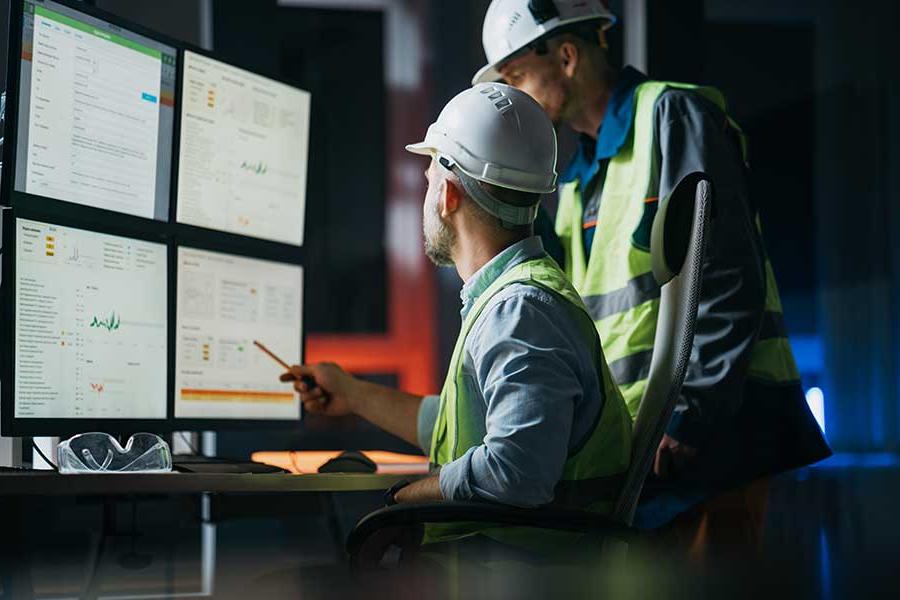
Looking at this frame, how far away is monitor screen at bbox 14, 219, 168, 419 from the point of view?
1716mm

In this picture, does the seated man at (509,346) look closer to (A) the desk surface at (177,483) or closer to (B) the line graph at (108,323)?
(A) the desk surface at (177,483)

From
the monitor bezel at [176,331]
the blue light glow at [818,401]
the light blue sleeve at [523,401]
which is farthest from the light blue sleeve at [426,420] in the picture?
the blue light glow at [818,401]

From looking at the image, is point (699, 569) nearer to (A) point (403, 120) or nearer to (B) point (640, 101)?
(B) point (640, 101)

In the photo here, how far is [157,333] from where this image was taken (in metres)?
1.96

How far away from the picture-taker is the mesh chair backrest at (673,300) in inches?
58.4

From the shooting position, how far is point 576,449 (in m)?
1.50

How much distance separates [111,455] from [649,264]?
105cm

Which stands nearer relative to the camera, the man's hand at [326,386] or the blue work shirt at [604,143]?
the man's hand at [326,386]

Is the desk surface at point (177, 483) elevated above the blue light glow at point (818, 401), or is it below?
above

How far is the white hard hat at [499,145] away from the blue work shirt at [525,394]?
0.62ft

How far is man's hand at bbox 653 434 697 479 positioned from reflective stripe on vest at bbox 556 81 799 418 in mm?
122

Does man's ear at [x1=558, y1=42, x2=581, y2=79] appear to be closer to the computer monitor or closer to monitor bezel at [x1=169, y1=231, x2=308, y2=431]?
monitor bezel at [x1=169, y1=231, x2=308, y2=431]

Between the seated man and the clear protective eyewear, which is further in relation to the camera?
the clear protective eyewear

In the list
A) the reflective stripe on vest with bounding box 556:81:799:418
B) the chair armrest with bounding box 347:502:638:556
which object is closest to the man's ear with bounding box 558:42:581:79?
the reflective stripe on vest with bounding box 556:81:799:418
